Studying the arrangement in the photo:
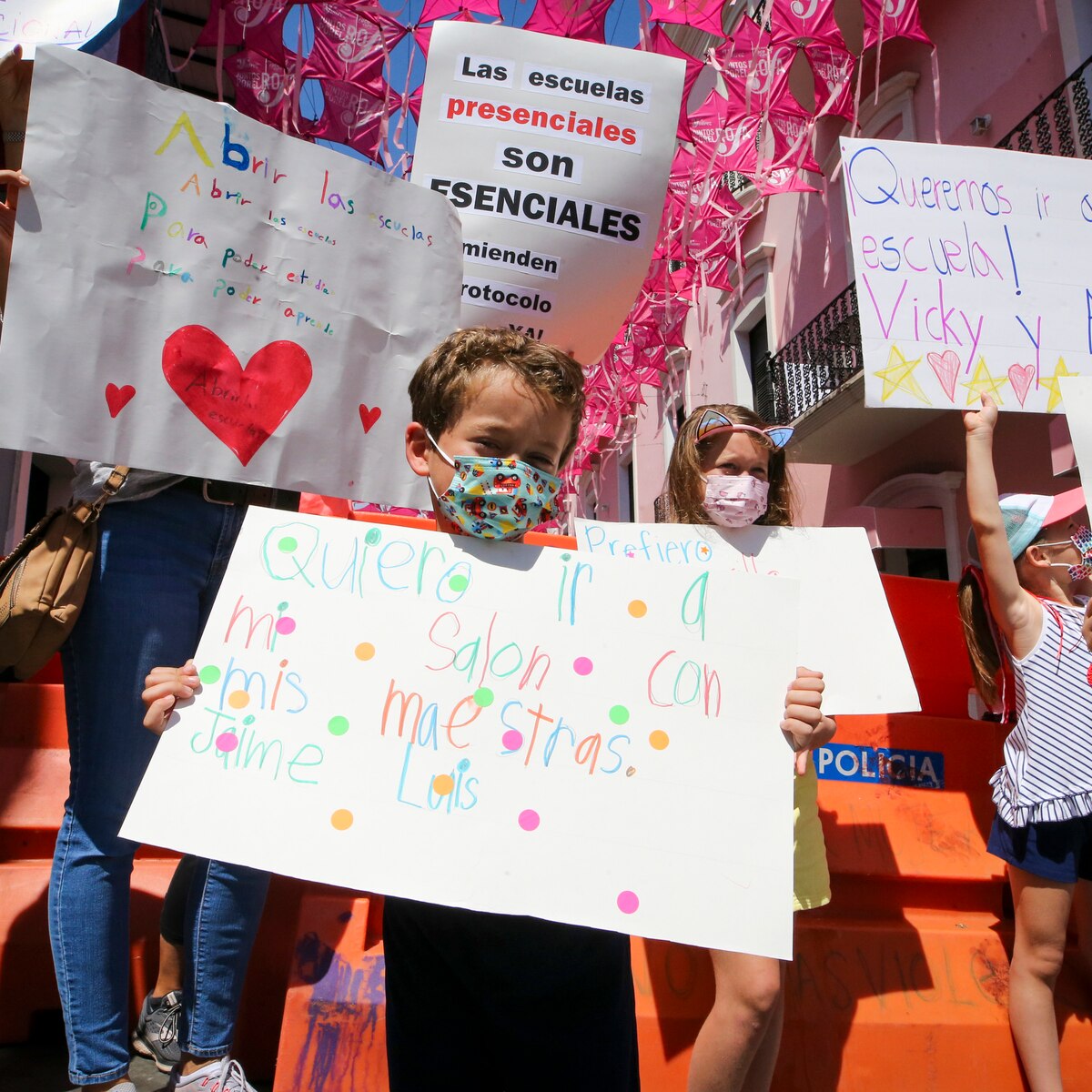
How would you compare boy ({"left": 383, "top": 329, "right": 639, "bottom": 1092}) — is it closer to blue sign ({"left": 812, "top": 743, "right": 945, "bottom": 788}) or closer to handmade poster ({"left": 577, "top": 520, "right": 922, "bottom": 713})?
handmade poster ({"left": 577, "top": 520, "right": 922, "bottom": 713})

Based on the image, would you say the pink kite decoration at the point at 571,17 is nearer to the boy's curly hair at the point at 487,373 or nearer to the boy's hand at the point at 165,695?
the boy's curly hair at the point at 487,373

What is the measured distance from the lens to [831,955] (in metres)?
2.28

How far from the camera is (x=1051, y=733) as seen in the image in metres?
2.35

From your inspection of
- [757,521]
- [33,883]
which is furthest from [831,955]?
[33,883]

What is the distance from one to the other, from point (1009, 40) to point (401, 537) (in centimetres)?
1070

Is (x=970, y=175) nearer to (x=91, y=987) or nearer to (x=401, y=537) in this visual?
(x=401, y=537)

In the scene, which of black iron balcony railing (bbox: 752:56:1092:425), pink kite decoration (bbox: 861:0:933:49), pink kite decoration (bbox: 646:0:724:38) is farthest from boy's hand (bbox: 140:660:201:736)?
pink kite decoration (bbox: 861:0:933:49)

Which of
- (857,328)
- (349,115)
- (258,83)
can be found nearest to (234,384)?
(258,83)

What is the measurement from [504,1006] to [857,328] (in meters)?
11.3

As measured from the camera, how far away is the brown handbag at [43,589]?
1.66 meters

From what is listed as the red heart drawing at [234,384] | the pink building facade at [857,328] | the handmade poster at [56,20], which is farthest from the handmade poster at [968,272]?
the pink building facade at [857,328]

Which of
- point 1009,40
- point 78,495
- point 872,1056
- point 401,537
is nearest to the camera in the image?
point 401,537

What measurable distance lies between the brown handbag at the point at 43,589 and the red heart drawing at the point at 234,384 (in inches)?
15.1

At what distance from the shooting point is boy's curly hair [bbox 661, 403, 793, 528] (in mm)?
2580
